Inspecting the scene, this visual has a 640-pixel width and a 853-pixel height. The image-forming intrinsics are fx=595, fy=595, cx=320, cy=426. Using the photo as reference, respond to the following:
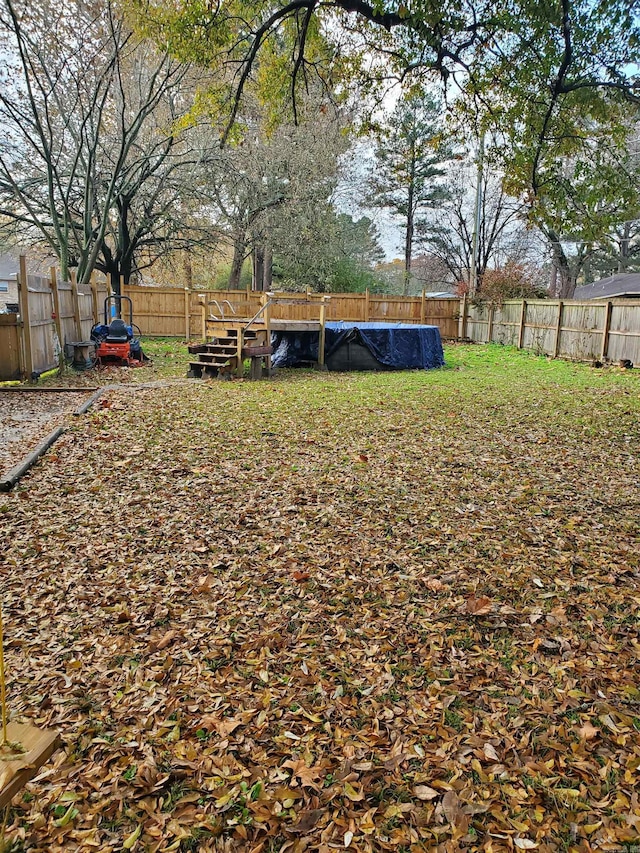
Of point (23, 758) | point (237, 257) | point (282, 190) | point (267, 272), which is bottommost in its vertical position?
point (23, 758)

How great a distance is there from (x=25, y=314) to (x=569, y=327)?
40.6ft

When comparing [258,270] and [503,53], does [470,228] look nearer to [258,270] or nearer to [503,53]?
[258,270]

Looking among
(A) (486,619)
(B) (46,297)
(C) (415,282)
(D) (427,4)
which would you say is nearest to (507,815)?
(A) (486,619)

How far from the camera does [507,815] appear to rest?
187cm

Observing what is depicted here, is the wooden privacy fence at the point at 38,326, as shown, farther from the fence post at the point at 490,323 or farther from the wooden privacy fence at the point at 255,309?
the fence post at the point at 490,323

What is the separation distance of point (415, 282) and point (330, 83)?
34359mm

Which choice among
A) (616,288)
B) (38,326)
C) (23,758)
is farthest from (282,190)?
Result: (23,758)

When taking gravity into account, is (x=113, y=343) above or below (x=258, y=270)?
below

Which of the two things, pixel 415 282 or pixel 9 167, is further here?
pixel 415 282

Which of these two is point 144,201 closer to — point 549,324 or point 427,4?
point 549,324

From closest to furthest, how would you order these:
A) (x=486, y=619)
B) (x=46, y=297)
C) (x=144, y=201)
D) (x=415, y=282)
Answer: (x=486, y=619) < (x=46, y=297) < (x=144, y=201) < (x=415, y=282)

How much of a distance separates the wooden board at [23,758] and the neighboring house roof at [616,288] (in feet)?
67.1

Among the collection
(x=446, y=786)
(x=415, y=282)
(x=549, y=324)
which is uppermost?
(x=415, y=282)

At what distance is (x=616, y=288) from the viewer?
20812mm
